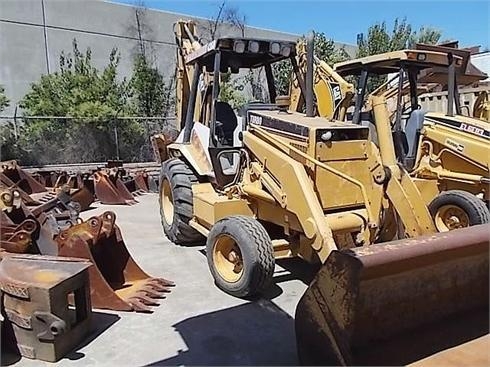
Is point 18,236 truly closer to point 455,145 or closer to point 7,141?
point 455,145

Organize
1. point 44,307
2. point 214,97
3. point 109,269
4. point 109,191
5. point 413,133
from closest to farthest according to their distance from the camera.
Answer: point 44,307 < point 109,269 < point 214,97 < point 413,133 < point 109,191

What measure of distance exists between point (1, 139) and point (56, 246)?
400 inches

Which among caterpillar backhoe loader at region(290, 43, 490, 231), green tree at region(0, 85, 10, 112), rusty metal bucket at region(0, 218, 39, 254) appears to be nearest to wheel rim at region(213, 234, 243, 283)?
rusty metal bucket at region(0, 218, 39, 254)

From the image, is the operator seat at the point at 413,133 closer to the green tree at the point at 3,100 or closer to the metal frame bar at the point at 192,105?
the metal frame bar at the point at 192,105

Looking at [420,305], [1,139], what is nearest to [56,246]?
[420,305]

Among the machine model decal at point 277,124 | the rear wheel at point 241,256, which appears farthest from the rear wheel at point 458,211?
the rear wheel at point 241,256

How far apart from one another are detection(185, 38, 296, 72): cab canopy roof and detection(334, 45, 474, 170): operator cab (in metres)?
1.23

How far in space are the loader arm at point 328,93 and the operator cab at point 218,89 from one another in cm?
50

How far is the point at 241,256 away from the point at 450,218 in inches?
94.5

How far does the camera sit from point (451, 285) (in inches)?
122

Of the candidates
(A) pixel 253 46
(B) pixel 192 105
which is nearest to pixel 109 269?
(B) pixel 192 105

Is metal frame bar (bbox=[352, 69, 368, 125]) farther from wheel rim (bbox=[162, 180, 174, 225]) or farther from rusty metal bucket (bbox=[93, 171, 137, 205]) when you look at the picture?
rusty metal bucket (bbox=[93, 171, 137, 205])

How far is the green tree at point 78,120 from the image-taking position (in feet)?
43.7

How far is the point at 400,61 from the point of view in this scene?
18.9ft
